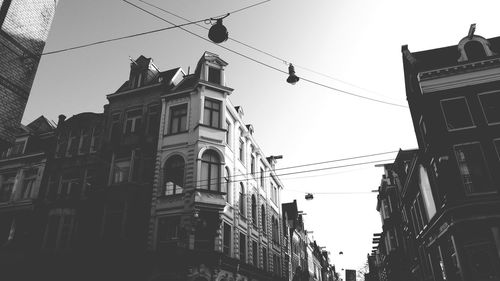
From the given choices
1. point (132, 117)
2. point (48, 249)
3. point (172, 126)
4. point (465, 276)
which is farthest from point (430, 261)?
point (48, 249)

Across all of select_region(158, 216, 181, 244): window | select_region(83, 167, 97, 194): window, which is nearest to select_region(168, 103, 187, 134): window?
select_region(158, 216, 181, 244): window

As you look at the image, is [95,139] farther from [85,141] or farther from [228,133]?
[228,133]

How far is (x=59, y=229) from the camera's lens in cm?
2598

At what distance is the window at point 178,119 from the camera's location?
25.5 metres

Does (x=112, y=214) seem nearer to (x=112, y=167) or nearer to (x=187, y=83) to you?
(x=112, y=167)

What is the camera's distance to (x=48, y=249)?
25.5m

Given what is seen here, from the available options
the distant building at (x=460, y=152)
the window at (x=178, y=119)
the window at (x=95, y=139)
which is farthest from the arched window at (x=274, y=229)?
the window at (x=95, y=139)

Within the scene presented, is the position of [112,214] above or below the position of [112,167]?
below

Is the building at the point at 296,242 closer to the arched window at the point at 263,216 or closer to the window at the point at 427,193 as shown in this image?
the arched window at the point at 263,216

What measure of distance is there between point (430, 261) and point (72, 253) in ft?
83.4

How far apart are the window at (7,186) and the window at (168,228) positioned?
1564 cm

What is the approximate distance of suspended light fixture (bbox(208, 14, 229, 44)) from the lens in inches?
448

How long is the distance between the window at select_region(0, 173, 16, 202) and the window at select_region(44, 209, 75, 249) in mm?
5679

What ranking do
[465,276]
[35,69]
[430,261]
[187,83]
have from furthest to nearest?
1. [187,83]
2. [430,261]
3. [465,276]
4. [35,69]
